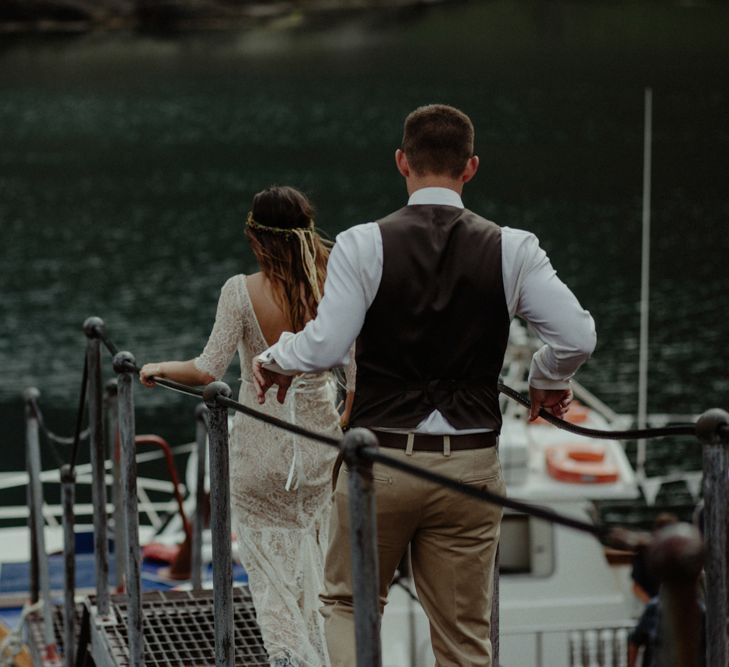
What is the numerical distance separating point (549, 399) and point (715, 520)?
2.94 ft

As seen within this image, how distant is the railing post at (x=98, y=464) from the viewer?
466 centimetres

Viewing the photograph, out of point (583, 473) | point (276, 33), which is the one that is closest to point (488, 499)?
point (583, 473)

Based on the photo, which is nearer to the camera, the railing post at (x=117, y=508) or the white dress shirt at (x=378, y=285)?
the white dress shirt at (x=378, y=285)

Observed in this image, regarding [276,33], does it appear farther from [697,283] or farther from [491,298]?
[491,298]

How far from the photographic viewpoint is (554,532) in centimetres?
1308

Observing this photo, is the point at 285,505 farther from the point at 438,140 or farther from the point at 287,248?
the point at 438,140

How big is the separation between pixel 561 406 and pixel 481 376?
0.46m

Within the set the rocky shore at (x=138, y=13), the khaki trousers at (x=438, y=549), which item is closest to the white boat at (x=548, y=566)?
the khaki trousers at (x=438, y=549)

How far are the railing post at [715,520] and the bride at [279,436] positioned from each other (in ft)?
5.27

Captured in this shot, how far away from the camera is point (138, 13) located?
2990 inches

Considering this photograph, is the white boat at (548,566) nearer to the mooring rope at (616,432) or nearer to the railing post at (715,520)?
the mooring rope at (616,432)

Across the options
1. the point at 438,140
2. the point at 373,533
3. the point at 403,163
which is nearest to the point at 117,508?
the point at 403,163

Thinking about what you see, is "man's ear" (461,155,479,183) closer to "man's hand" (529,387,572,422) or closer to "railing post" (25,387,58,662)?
"man's hand" (529,387,572,422)

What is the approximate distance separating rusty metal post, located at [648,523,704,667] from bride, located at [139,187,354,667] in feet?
6.94
